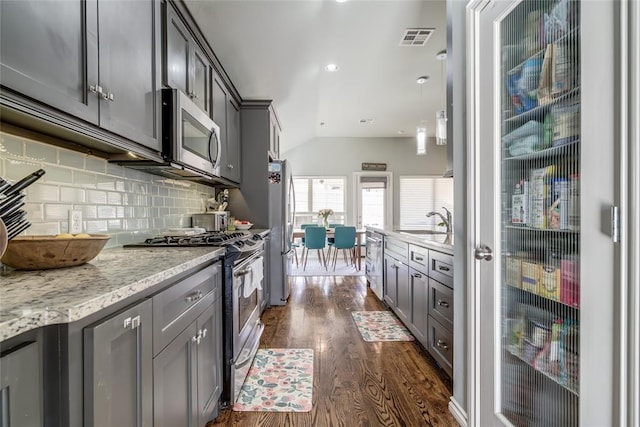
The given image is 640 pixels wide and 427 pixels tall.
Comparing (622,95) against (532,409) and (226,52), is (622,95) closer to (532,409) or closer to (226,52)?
(532,409)

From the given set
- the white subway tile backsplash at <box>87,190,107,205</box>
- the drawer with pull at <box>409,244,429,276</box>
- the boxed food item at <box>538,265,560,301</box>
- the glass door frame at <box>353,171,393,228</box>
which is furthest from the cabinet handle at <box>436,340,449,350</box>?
the glass door frame at <box>353,171,393,228</box>

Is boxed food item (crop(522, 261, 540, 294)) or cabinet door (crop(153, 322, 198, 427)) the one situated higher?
boxed food item (crop(522, 261, 540, 294))

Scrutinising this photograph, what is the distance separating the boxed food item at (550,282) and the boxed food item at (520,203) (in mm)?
198

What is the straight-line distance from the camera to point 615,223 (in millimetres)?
795

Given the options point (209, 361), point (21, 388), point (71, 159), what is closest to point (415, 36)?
point (71, 159)

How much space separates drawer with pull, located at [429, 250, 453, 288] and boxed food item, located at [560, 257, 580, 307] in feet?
2.54

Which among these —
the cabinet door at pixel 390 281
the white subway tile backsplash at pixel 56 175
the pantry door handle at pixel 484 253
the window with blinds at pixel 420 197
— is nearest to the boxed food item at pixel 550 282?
the pantry door handle at pixel 484 253

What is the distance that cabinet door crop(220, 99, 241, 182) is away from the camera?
2.98m

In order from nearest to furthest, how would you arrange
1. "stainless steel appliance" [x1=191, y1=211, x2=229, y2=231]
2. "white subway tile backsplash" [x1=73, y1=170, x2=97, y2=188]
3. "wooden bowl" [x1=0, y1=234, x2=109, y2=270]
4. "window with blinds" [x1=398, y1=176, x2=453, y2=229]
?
"wooden bowl" [x1=0, y1=234, x2=109, y2=270], "white subway tile backsplash" [x1=73, y1=170, x2=97, y2=188], "stainless steel appliance" [x1=191, y1=211, x2=229, y2=231], "window with blinds" [x1=398, y1=176, x2=453, y2=229]

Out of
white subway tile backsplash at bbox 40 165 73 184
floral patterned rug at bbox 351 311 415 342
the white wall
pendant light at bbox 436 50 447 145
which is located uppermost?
the white wall

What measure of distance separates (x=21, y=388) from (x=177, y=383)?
65 centimetres

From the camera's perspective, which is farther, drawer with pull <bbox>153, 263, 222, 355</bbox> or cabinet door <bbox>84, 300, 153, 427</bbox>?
drawer with pull <bbox>153, 263, 222, 355</bbox>

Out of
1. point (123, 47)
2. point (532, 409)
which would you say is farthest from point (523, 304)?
point (123, 47)

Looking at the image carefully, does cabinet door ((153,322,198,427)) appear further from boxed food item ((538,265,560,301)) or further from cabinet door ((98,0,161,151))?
boxed food item ((538,265,560,301))
